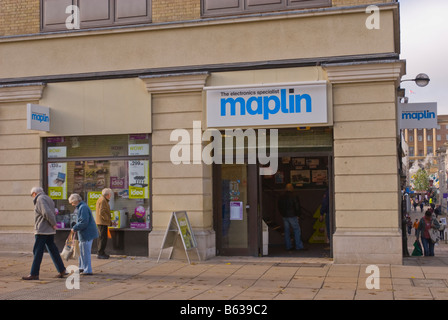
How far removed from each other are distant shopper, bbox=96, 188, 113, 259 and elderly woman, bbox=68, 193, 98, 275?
1.93m

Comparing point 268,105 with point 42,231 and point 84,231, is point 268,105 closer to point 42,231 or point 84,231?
point 84,231

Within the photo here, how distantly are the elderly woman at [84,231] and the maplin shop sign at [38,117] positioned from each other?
3.21 meters

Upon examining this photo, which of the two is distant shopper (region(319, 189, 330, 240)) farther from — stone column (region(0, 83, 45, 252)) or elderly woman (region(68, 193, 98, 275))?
stone column (region(0, 83, 45, 252))

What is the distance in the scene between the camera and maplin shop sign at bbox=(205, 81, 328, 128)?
39.3 ft

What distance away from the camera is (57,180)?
13844 millimetres

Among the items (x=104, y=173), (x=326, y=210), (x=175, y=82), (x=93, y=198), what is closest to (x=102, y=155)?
(x=104, y=173)

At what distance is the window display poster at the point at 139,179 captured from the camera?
13.1 metres

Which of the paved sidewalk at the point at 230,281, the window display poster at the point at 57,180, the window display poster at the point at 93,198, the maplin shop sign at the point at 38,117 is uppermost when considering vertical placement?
the maplin shop sign at the point at 38,117

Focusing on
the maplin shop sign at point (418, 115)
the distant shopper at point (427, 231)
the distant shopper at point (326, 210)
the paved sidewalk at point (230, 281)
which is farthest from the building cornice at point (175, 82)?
the distant shopper at point (427, 231)

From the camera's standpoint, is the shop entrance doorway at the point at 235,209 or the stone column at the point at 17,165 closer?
the shop entrance doorway at the point at 235,209

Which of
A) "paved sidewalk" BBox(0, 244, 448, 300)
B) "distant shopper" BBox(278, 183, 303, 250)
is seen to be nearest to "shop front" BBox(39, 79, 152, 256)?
"paved sidewalk" BBox(0, 244, 448, 300)

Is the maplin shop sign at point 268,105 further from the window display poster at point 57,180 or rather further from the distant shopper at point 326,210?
the window display poster at point 57,180
